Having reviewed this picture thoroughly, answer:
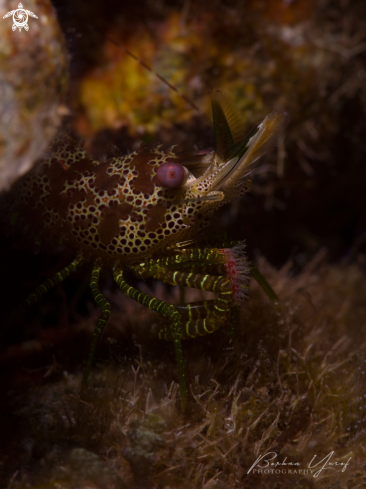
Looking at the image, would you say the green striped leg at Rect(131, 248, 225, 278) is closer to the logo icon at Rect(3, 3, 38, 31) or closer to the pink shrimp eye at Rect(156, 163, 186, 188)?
the pink shrimp eye at Rect(156, 163, 186, 188)

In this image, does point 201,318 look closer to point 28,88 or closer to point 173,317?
point 173,317

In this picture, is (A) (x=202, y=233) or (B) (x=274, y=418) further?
(A) (x=202, y=233)

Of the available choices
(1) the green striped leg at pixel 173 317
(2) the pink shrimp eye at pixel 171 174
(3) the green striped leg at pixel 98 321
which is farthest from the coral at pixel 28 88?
(1) the green striped leg at pixel 173 317

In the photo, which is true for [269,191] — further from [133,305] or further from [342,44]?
[133,305]

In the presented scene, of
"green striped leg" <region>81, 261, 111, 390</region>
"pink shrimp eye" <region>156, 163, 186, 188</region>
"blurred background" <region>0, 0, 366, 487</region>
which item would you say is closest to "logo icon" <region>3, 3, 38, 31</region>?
"blurred background" <region>0, 0, 366, 487</region>

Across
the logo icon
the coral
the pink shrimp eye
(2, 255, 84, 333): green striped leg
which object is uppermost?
the logo icon

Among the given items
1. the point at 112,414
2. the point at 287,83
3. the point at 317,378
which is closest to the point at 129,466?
the point at 112,414

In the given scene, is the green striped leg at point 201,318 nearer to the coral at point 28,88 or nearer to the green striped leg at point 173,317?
the green striped leg at point 173,317
